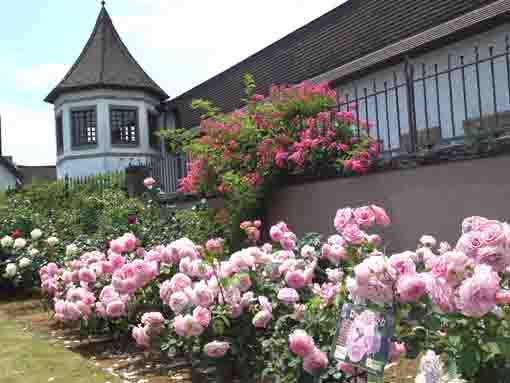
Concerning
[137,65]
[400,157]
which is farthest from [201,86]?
[400,157]

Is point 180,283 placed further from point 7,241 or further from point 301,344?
point 7,241

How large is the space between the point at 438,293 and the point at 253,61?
23.2 metres

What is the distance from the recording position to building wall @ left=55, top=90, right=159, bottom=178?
101ft

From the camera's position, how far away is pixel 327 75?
1791cm

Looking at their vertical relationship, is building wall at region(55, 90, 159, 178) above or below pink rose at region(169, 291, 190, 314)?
above

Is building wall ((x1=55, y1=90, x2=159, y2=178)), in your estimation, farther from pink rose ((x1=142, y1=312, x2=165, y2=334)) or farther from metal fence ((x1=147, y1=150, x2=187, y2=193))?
pink rose ((x1=142, y1=312, x2=165, y2=334))

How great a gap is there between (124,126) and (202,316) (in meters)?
28.3

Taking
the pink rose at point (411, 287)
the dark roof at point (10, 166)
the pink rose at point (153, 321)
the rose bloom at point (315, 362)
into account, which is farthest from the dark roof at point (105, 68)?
the pink rose at point (411, 287)

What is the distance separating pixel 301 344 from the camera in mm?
3430

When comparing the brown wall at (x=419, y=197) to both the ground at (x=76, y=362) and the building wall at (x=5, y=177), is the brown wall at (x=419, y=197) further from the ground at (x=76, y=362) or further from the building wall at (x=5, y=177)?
the building wall at (x=5, y=177)

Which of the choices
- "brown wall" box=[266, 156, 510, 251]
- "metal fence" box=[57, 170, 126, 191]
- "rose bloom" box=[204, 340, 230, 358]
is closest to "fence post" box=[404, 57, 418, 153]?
"brown wall" box=[266, 156, 510, 251]

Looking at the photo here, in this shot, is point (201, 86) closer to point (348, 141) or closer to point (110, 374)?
point (348, 141)

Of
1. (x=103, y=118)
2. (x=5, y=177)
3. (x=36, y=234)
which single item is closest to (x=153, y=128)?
(x=103, y=118)

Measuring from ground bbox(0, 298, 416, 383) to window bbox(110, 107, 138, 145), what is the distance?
24.0 m
